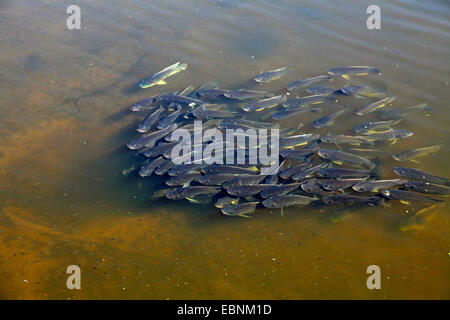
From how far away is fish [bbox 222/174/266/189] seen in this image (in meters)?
5.96

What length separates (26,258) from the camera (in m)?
5.30

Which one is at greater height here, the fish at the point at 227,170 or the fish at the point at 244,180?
the fish at the point at 227,170

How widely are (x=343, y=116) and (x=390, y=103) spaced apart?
1069 millimetres

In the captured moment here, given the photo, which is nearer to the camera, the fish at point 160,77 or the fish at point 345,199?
the fish at point 345,199

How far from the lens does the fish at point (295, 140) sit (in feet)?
21.7

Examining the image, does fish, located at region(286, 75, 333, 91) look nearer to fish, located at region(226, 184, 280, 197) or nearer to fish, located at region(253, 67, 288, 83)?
fish, located at region(253, 67, 288, 83)

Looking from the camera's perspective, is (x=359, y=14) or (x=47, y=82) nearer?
(x=47, y=82)

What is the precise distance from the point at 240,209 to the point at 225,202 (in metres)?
0.26

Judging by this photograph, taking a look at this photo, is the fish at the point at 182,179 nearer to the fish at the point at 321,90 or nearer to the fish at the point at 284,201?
the fish at the point at 284,201

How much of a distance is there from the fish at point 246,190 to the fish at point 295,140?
3.36ft

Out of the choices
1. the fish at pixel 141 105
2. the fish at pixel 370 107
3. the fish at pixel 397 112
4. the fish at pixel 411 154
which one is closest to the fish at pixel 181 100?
the fish at pixel 141 105

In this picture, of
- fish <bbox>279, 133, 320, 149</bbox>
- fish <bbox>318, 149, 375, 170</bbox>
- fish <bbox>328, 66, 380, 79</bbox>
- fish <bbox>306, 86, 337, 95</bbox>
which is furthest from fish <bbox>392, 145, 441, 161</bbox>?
fish <bbox>328, 66, 380, 79</bbox>
